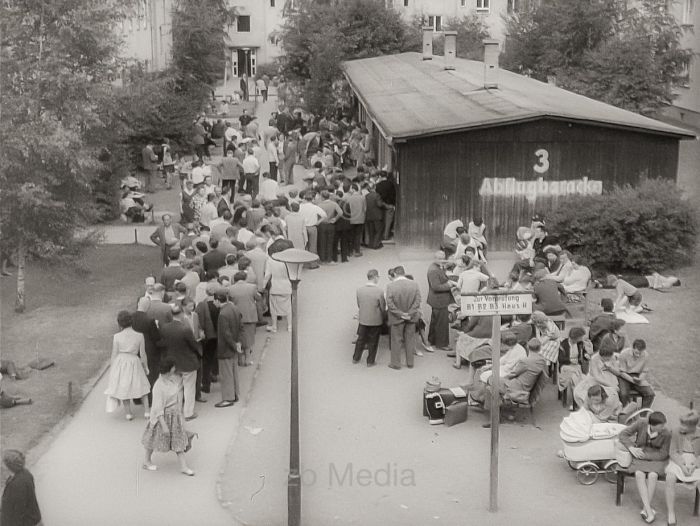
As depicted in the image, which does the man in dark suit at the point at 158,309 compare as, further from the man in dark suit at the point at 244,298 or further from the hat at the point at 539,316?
the hat at the point at 539,316

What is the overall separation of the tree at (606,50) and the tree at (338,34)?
17.9 ft

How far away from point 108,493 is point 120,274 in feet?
36.2

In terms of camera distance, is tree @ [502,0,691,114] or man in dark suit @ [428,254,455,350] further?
tree @ [502,0,691,114]

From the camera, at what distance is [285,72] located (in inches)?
1914

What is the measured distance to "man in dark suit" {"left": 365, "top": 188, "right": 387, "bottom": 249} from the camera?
Result: 937 inches

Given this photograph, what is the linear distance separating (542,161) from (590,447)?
11.9 metres

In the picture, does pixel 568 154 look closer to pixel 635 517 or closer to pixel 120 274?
pixel 120 274

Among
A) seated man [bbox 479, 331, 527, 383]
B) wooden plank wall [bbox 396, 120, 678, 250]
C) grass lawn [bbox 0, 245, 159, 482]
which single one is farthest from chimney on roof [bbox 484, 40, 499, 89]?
seated man [bbox 479, 331, 527, 383]

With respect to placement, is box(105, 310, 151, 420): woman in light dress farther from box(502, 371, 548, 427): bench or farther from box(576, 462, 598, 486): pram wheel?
box(576, 462, 598, 486): pram wheel

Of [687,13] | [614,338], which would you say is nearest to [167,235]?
[614,338]

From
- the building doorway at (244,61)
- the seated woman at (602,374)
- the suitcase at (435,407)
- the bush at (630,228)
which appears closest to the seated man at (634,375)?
the seated woman at (602,374)

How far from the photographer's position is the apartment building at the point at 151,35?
39.5 metres

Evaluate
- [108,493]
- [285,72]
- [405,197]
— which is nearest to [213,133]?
[285,72]

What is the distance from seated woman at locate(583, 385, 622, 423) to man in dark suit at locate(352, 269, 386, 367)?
4.23 metres
